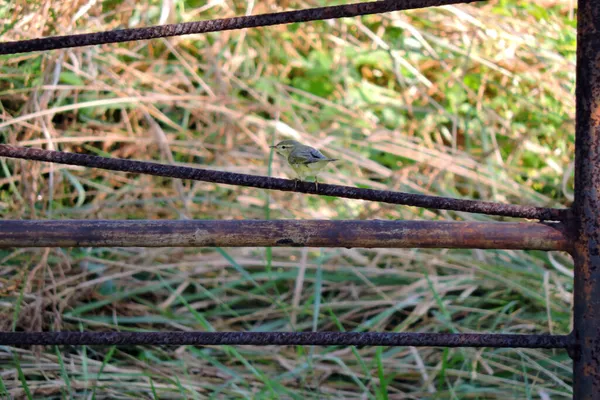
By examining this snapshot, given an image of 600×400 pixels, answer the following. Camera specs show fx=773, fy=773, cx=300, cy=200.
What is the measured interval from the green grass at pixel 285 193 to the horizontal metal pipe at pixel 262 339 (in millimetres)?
660

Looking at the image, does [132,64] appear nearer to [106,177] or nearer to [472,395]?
[106,177]

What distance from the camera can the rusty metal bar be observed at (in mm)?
1128

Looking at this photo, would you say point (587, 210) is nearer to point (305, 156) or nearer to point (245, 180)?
point (245, 180)

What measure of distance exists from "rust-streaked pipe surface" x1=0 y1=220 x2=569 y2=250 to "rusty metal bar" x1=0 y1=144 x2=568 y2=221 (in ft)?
0.12

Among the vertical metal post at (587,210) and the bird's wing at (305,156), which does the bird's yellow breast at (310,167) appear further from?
the vertical metal post at (587,210)

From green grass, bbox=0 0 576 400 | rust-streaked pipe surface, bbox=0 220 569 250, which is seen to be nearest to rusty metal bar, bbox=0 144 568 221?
rust-streaked pipe surface, bbox=0 220 569 250

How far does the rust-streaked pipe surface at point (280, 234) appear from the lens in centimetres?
117

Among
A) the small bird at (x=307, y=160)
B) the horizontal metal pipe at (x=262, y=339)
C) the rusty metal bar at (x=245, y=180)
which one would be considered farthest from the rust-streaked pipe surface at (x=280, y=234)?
the small bird at (x=307, y=160)

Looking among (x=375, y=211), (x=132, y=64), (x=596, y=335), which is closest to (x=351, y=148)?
(x=375, y=211)

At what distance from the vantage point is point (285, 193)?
335 cm

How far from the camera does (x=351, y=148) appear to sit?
3797 mm

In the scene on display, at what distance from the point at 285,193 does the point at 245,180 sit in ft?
7.19

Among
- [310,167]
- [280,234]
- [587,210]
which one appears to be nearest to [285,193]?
[310,167]

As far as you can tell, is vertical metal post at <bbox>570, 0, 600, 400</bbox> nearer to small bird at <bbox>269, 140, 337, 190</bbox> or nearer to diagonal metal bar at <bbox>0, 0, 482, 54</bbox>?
diagonal metal bar at <bbox>0, 0, 482, 54</bbox>
